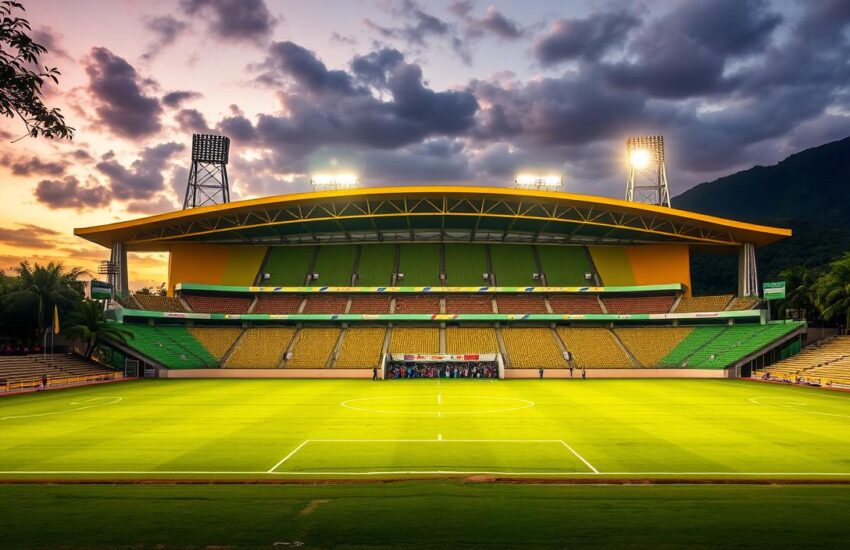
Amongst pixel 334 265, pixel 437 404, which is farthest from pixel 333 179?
pixel 437 404

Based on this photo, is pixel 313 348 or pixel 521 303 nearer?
pixel 313 348

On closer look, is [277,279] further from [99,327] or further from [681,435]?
[681,435]

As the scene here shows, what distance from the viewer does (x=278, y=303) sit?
79.6 m

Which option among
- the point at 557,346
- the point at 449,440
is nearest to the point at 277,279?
the point at 557,346

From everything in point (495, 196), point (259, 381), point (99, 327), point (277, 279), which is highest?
point (495, 196)

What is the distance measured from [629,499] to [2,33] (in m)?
17.1

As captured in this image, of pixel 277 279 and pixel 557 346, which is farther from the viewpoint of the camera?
pixel 277 279

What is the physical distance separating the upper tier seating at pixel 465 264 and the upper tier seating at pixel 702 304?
2528cm

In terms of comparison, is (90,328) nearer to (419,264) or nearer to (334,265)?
(334,265)

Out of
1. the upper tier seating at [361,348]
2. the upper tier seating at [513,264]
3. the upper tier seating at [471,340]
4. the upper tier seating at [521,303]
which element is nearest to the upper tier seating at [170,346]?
the upper tier seating at [361,348]

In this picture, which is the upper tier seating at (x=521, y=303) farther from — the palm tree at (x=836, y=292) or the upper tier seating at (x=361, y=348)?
the palm tree at (x=836, y=292)

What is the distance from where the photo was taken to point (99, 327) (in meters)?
61.4

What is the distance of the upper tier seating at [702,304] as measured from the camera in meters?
73.6

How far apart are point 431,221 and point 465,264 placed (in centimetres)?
866
